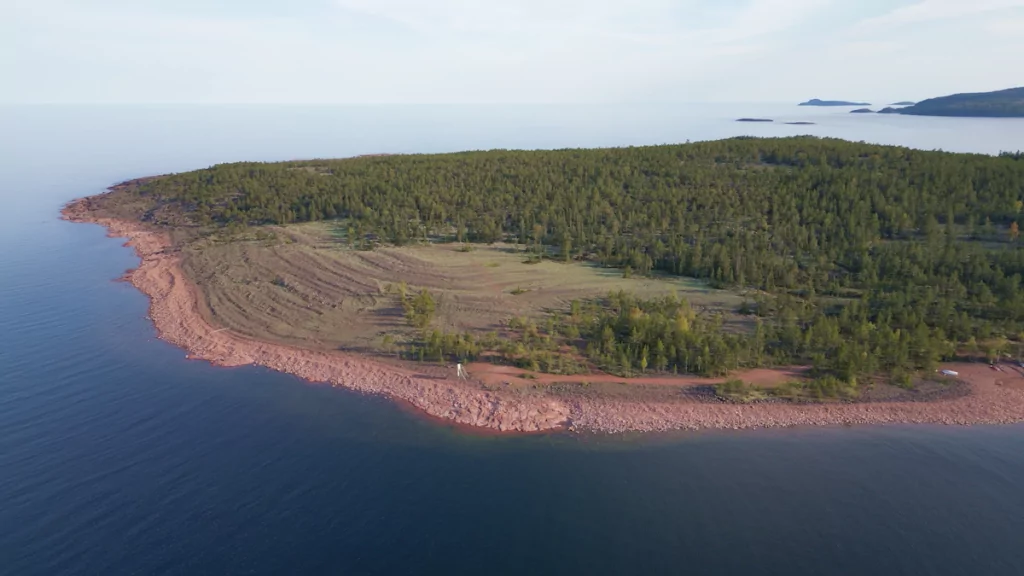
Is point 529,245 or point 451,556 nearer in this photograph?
point 451,556

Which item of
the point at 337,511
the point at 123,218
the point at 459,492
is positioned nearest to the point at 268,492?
the point at 337,511

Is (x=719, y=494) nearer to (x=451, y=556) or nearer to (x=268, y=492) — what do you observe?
(x=451, y=556)
